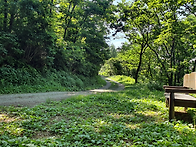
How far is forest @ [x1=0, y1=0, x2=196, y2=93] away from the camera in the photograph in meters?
11.7

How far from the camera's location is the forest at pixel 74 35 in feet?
38.2

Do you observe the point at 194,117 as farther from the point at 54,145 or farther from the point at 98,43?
the point at 98,43

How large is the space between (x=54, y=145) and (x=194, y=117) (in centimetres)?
378

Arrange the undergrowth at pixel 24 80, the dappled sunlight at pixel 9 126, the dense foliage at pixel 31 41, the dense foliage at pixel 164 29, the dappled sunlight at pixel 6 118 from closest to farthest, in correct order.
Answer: the dappled sunlight at pixel 9 126, the dappled sunlight at pixel 6 118, the undergrowth at pixel 24 80, the dense foliage at pixel 31 41, the dense foliage at pixel 164 29

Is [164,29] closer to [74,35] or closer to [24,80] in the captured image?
[74,35]

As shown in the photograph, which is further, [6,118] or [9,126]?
[6,118]

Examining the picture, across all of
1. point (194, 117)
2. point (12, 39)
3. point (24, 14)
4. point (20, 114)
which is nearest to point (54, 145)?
point (20, 114)

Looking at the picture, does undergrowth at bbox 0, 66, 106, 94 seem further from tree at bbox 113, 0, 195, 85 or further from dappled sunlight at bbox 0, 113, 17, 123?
tree at bbox 113, 0, 195, 85

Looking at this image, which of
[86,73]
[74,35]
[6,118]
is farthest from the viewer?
[86,73]

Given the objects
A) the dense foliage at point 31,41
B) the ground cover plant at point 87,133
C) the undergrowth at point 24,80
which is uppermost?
the dense foliage at point 31,41

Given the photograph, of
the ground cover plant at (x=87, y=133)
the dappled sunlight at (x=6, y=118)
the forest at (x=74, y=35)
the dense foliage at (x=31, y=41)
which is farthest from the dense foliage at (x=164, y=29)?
the dappled sunlight at (x=6, y=118)

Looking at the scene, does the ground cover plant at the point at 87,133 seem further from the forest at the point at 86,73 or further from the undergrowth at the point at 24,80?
the undergrowth at the point at 24,80

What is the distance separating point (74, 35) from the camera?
2030cm

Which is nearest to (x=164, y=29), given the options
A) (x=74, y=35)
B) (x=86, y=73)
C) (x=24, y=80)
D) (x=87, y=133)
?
(x=74, y=35)
